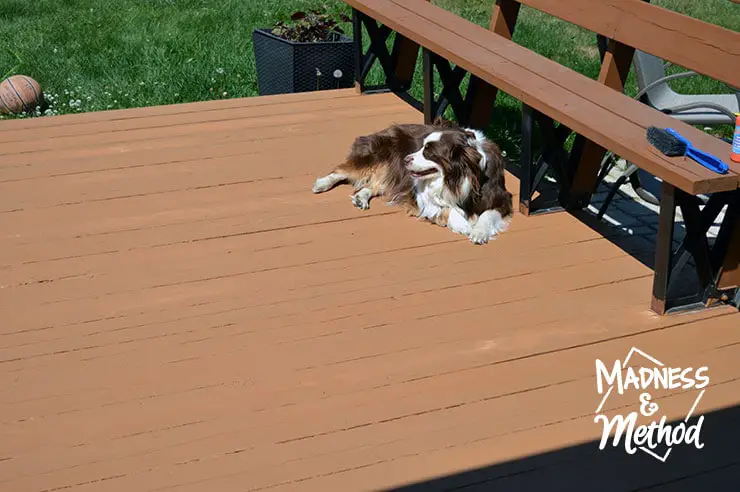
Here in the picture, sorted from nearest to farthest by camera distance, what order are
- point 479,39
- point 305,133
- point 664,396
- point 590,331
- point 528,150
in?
1. point 664,396
2. point 590,331
3. point 528,150
4. point 479,39
5. point 305,133

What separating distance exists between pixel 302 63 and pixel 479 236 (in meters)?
2.81

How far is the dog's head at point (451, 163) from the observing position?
4.42m

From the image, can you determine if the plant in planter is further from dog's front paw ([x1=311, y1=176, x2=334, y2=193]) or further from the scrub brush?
the scrub brush

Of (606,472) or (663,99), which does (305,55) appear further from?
(606,472)

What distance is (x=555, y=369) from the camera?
337cm

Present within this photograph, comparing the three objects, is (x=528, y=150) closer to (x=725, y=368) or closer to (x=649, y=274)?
(x=649, y=274)

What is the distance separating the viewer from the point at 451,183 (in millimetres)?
4457

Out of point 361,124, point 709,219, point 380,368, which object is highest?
point 709,219

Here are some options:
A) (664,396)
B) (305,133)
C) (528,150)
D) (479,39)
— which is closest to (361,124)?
(305,133)

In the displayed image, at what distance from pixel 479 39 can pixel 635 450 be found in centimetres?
313

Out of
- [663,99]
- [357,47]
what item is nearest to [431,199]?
[663,99]

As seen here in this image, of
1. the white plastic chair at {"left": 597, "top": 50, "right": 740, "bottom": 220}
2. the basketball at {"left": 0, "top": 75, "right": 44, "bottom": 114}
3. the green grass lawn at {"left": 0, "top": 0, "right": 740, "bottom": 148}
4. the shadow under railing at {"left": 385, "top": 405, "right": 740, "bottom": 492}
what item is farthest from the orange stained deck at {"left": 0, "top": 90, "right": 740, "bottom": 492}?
the green grass lawn at {"left": 0, "top": 0, "right": 740, "bottom": 148}

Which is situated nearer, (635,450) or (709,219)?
(635,450)

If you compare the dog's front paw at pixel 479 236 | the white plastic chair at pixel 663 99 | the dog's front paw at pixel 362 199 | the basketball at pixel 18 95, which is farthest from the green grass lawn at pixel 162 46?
the dog's front paw at pixel 479 236
